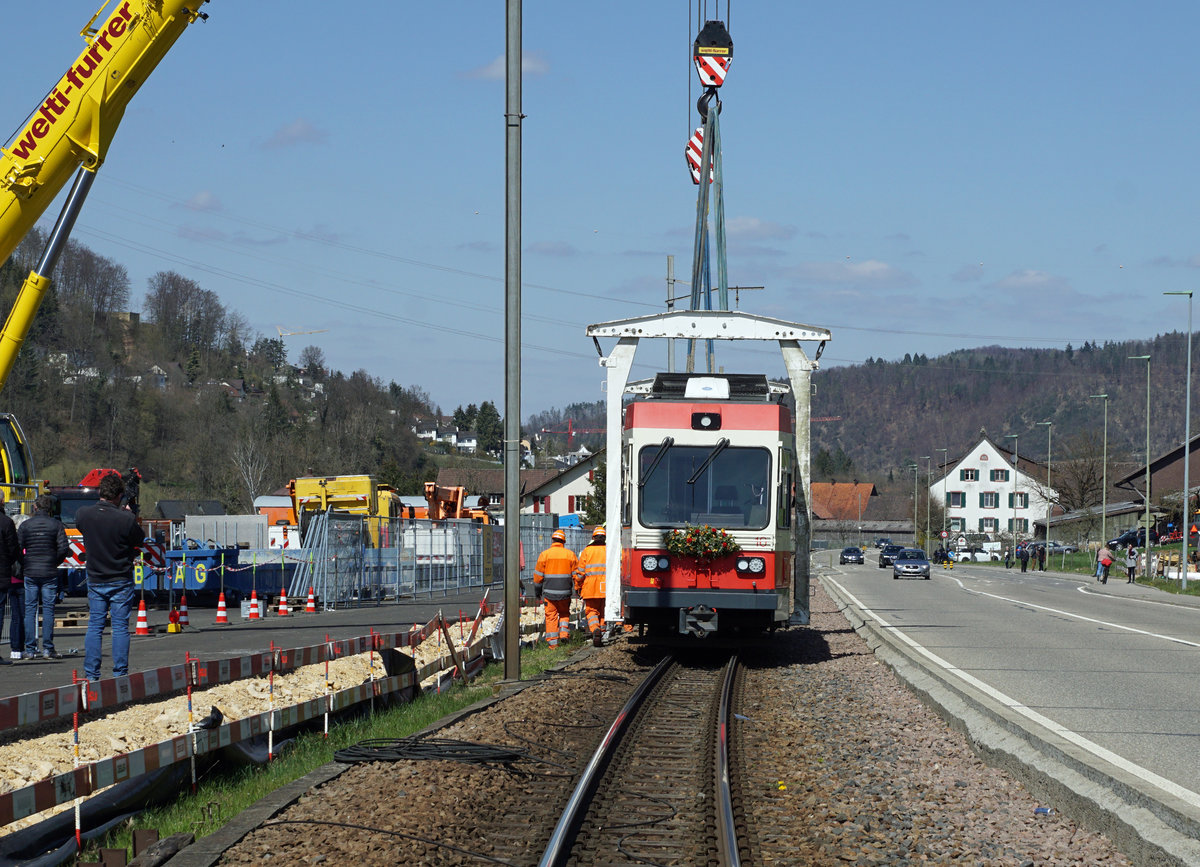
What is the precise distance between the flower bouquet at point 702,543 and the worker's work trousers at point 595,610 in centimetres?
499

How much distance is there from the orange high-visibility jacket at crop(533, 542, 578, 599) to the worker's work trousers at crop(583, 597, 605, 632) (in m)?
1.08

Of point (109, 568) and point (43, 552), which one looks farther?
point (43, 552)

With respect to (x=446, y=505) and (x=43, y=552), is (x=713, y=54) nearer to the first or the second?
(x=446, y=505)

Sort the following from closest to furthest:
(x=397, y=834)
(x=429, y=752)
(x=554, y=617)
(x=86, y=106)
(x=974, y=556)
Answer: (x=397, y=834), (x=429, y=752), (x=86, y=106), (x=554, y=617), (x=974, y=556)

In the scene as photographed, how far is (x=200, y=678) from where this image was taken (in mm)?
9109

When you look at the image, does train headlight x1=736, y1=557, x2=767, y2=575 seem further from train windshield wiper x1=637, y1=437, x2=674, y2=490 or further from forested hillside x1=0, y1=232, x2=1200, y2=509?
forested hillside x1=0, y1=232, x2=1200, y2=509

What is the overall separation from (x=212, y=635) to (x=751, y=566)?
362 inches

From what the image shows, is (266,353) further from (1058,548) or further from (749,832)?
(749,832)

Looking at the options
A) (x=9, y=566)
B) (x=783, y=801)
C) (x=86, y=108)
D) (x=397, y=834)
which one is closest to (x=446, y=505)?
(x=86, y=108)

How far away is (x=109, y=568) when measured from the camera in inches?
447

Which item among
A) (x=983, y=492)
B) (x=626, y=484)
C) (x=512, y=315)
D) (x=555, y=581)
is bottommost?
(x=555, y=581)

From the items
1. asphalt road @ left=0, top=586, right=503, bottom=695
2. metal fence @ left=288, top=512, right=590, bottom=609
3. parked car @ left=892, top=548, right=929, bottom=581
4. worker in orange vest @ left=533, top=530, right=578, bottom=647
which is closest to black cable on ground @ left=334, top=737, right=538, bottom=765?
asphalt road @ left=0, top=586, right=503, bottom=695

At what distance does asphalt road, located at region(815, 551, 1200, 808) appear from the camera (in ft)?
31.6

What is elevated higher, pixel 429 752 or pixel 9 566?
pixel 9 566
